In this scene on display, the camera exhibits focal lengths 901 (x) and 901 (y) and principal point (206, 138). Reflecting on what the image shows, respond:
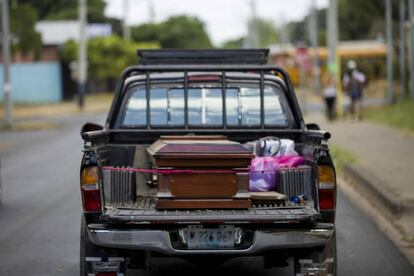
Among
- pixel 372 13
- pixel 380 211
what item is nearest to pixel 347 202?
pixel 380 211

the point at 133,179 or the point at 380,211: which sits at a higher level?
the point at 133,179

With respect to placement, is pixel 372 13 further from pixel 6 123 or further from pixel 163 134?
pixel 163 134

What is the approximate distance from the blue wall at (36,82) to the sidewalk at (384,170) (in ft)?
97.0

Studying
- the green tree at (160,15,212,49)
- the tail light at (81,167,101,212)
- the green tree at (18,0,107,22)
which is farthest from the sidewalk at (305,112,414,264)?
the green tree at (160,15,212,49)

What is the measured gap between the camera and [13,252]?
366 inches

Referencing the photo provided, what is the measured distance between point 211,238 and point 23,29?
40656 millimetres

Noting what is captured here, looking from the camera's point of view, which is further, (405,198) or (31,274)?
(405,198)

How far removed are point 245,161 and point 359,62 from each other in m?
58.4

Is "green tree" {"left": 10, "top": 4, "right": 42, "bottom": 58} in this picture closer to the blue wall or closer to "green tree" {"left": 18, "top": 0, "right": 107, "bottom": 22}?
the blue wall

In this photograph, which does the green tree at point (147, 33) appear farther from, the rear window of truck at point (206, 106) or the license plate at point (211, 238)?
the license plate at point (211, 238)

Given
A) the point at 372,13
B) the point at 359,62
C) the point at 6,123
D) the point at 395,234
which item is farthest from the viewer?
the point at 359,62

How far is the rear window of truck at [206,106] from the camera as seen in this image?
855 cm

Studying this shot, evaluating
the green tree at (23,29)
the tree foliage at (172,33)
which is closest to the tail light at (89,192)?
the green tree at (23,29)

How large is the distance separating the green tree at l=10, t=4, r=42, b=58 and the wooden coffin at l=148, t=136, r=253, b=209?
40.0 meters
